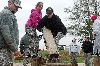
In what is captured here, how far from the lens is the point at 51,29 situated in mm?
12227

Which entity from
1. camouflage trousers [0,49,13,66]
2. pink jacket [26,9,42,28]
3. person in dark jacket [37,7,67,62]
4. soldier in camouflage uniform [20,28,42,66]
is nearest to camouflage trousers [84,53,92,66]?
soldier in camouflage uniform [20,28,42,66]

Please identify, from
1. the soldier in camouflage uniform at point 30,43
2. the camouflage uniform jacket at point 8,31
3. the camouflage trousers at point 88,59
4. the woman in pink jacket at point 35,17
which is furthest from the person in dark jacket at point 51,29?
the camouflage trousers at point 88,59

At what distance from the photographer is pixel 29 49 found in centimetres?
1367

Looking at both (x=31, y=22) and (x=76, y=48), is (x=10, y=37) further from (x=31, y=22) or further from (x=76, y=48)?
(x=76, y=48)

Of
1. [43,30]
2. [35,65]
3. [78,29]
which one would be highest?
[78,29]

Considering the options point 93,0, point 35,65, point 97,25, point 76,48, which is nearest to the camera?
point 35,65

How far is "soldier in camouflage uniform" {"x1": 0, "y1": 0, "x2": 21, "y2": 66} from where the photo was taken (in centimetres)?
792

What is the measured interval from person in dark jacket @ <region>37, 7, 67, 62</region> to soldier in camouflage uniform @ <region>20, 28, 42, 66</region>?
78 centimetres

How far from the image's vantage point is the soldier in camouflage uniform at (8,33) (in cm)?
792

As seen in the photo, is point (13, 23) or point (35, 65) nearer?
point (13, 23)

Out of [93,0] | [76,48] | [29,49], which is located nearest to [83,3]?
[93,0]

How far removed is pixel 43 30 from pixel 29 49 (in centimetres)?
150

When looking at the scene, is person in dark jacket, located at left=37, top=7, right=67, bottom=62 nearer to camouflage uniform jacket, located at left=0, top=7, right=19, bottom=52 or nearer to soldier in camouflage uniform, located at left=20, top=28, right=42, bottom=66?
soldier in camouflage uniform, located at left=20, top=28, right=42, bottom=66

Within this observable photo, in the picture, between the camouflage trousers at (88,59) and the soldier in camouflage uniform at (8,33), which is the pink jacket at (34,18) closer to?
the soldier in camouflage uniform at (8,33)
